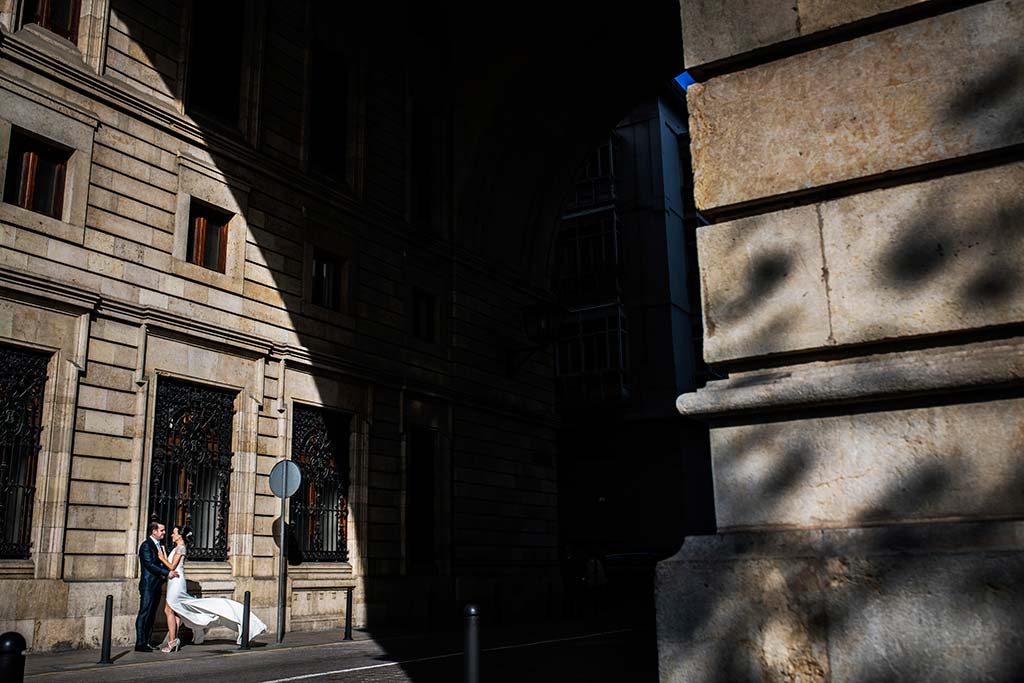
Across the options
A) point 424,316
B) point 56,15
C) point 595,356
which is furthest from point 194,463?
point 595,356

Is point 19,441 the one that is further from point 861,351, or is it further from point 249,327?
point 861,351

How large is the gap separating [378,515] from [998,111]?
18.4m

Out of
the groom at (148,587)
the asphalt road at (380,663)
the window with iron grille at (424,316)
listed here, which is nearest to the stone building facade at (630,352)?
the window with iron grille at (424,316)

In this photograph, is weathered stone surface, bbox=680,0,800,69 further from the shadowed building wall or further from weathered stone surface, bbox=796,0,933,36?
the shadowed building wall

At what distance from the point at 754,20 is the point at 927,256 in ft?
4.74

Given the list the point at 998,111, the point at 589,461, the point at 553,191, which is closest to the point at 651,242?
the point at 589,461

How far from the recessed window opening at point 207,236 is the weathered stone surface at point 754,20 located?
14.4 meters

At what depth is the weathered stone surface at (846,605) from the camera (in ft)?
11.8

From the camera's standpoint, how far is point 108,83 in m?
16.2

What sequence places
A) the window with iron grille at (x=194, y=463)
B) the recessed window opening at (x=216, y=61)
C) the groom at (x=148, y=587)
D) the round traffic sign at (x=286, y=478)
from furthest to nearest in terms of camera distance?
1. the recessed window opening at (x=216, y=61)
2. the window with iron grille at (x=194, y=463)
3. the round traffic sign at (x=286, y=478)
4. the groom at (x=148, y=587)

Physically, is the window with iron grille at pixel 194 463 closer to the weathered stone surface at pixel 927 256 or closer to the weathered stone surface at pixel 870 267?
the weathered stone surface at pixel 870 267

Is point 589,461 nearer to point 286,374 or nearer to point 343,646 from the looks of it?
point 286,374

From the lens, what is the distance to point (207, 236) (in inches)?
717

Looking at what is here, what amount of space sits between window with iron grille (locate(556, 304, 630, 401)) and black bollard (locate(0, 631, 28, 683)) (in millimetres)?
33453
